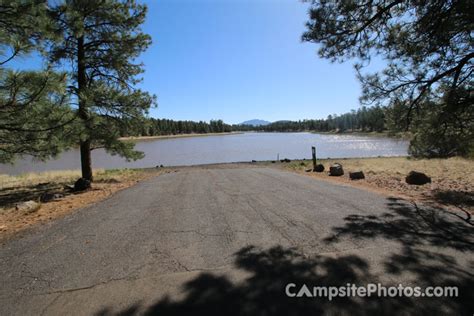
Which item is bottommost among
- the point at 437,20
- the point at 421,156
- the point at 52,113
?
the point at 421,156

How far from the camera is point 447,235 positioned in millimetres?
4117

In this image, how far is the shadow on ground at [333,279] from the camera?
2.47 metres

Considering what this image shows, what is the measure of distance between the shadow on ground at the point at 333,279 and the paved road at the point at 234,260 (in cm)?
1

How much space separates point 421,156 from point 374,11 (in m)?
5.08

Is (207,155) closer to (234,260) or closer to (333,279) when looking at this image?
(234,260)

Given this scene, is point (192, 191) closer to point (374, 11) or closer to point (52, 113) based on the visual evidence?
point (52, 113)

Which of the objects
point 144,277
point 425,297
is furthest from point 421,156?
point 144,277

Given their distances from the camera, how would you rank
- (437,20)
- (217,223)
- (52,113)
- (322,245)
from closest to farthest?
(322,245)
(217,223)
(437,20)
(52,113)

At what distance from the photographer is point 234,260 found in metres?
3.49

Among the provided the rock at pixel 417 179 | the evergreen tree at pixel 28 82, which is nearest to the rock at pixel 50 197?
the evergreen tree at pixel 28 82

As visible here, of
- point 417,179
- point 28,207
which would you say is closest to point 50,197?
point 28,207

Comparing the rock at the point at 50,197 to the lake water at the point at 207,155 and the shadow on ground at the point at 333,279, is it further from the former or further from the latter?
the shadow on ground at the point at 333,279

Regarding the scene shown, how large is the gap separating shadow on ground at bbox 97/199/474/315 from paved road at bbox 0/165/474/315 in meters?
0.01

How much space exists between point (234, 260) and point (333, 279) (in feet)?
3.86
